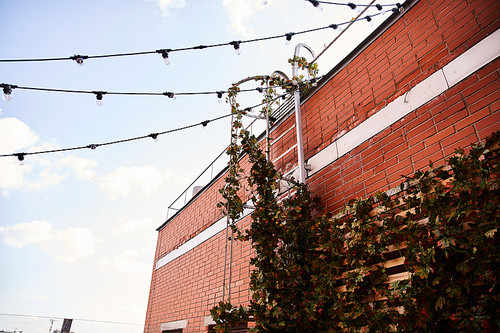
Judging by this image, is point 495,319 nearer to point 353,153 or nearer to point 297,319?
point 297,319

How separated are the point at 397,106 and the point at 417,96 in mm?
203

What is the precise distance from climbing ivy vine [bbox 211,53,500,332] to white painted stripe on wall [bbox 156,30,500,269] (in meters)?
0.56

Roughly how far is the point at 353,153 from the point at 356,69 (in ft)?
3.57

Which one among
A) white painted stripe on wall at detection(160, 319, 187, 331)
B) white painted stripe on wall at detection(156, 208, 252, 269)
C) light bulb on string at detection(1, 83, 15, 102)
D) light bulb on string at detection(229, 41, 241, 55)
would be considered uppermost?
light bulb on string at detection(229, 41, 241, 55)

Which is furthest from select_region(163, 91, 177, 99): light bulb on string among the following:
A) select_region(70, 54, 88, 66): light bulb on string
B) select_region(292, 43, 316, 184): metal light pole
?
select_region(292, 43, 316, 184): metal light pole

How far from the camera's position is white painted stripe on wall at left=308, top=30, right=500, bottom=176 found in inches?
93.3

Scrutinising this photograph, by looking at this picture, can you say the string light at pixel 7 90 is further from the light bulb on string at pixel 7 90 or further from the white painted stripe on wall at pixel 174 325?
the white painted stripe on wall at pixel 174 325

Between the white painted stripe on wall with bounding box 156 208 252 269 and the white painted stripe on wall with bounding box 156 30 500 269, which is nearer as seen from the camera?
the white painted stripe on wall with bounding box 156 30 500 269

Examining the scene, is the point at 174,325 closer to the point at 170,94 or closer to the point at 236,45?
the point at 170,94

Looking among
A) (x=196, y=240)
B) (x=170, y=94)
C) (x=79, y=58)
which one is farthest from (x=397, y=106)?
(x=196, y=240)

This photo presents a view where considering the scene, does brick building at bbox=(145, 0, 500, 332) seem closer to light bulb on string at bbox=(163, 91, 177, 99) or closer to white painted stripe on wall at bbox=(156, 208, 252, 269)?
white painted stripe on wall at bbox=(156, 208, 252, 269)

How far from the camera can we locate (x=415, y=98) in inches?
110

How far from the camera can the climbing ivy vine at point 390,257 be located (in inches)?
73.8

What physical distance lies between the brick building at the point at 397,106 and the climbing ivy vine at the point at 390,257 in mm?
329
